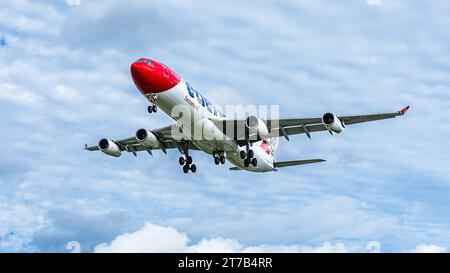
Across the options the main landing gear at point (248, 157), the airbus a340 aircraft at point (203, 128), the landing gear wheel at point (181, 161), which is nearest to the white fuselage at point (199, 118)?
the airbus a340 aircraft at point (203, 128)

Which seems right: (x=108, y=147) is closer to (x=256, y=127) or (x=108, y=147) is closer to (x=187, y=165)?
(x=187, y=165)

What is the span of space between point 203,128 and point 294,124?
8.09 meters

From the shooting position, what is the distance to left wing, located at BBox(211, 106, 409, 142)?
51.4 meters

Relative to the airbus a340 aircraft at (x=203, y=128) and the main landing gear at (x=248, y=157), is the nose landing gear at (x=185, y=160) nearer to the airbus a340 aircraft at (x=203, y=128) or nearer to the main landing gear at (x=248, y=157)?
the airbus a340 aircraft at (x=203, y=128)

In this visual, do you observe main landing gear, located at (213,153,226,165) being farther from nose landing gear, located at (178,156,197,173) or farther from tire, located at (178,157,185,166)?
tire, located at (178,157,185,166)

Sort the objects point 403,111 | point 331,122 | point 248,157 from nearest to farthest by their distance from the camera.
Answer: point 403,111
point 331,122
point 248,157

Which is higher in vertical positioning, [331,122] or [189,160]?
[331,122]

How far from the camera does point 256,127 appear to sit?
5247 centimetres

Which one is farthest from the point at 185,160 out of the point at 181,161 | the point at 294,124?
the point at 294,124

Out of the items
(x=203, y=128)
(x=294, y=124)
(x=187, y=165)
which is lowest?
(x=187, y=165)

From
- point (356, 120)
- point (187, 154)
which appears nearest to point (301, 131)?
point (356, 120)

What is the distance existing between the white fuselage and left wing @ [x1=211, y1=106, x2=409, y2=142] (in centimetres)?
74
